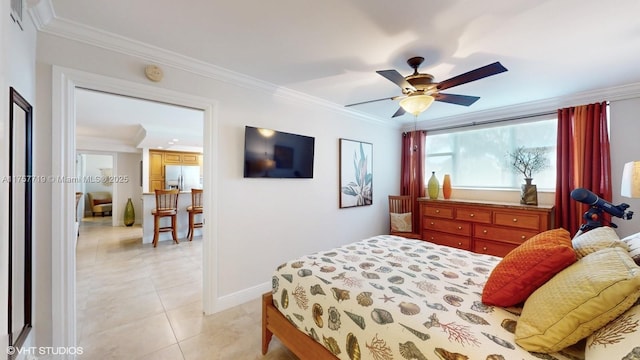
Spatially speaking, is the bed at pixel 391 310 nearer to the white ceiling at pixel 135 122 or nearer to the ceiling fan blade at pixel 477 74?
the ceiling fan blade at pixel 477 74

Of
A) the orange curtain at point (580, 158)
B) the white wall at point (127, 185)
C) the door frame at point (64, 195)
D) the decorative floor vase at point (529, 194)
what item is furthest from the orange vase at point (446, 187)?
the white wall at point (127, 185)

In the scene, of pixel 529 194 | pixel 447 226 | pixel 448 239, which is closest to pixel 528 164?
pixel 529 194

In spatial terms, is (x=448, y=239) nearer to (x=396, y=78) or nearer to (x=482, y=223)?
(x=482, y=223)

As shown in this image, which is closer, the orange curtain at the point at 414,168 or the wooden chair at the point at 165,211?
the orange curtain at the point at 414,168

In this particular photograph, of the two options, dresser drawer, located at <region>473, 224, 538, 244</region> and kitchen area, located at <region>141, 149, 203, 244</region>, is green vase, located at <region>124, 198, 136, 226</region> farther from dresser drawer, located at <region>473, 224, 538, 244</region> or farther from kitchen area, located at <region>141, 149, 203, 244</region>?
dresser drawer, located at <region>473, 224, 538, 244</region>

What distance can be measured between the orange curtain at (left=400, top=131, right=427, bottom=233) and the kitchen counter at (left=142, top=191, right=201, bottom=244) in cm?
451

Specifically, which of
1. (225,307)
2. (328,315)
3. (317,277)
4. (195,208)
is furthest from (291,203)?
(195,208)

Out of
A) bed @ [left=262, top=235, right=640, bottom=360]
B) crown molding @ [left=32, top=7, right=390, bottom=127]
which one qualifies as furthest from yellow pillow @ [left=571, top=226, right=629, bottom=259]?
crown molding @ [left=32, top=7, right=390, bottom=127]

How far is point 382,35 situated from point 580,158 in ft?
9.88

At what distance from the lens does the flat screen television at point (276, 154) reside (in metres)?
2.78

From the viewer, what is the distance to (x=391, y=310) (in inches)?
52.4

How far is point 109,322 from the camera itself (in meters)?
2.36

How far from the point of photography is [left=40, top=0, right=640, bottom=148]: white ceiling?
5.32ft

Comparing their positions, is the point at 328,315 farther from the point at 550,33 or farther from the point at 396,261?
the point at 550,33
